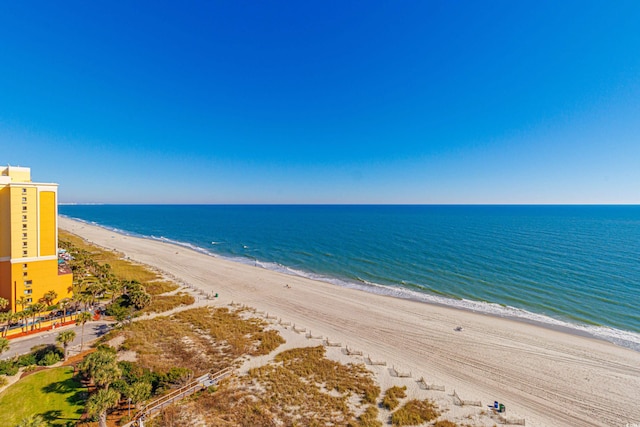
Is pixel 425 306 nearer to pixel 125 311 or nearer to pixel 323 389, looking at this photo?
pixel 323 389

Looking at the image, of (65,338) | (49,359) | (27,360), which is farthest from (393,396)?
(27,360)

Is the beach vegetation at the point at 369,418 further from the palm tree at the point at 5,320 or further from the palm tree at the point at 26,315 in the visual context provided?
the palm tree at the point at 26,315

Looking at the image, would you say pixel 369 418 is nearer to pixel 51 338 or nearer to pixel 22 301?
pixel 51 338

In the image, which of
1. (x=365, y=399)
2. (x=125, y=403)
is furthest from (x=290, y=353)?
(x=125, y=403)

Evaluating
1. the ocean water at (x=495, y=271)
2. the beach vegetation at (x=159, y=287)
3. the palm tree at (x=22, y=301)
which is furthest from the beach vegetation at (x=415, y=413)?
the palm tree at (x=22, y=301)

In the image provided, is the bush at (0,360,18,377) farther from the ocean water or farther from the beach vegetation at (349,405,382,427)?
the ocean water

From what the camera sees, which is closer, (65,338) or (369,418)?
(369,418)
